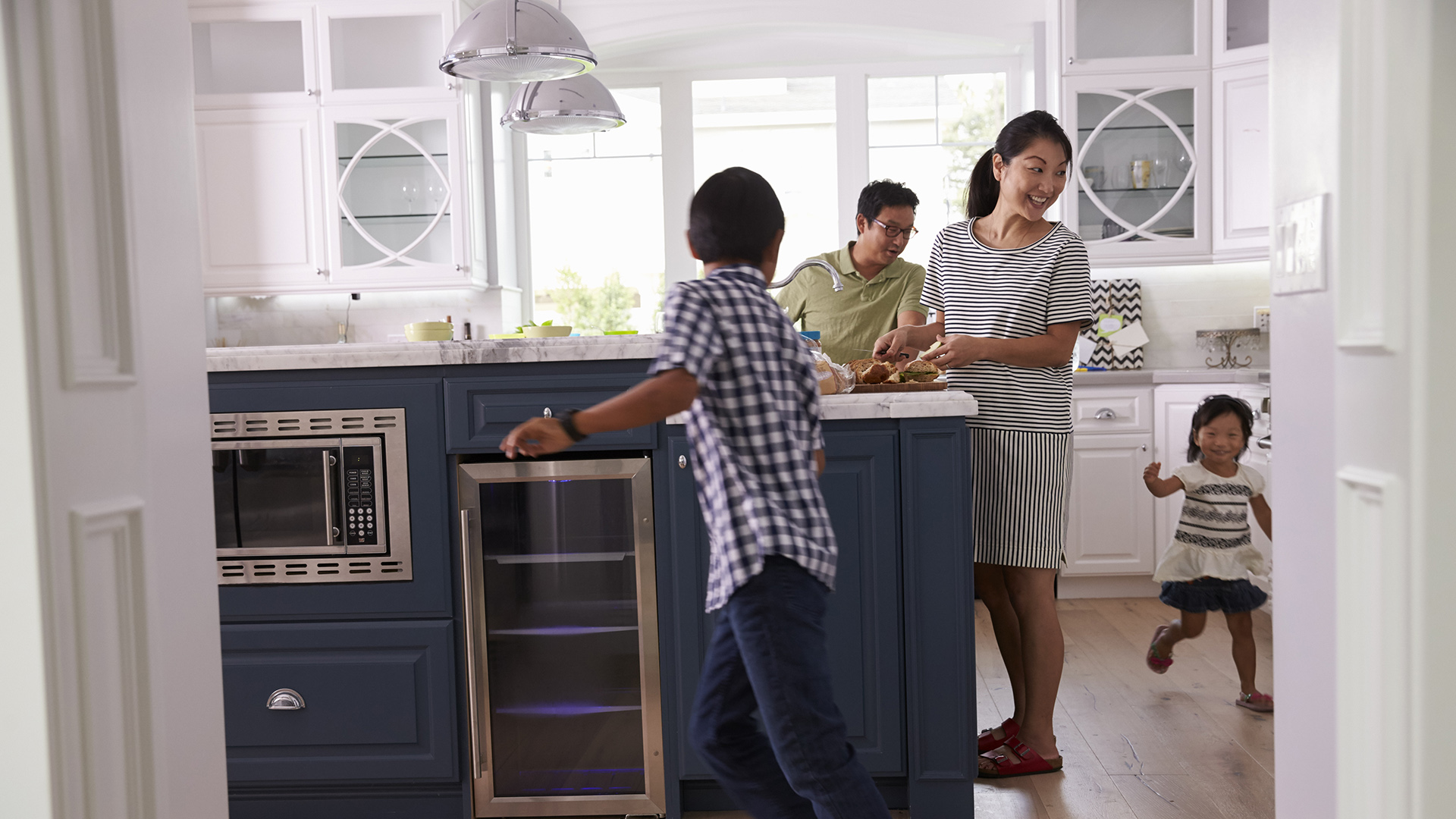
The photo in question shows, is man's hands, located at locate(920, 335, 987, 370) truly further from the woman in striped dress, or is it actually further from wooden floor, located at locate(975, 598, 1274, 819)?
wooden floor, located at locate(975, 598, 1274, 819)

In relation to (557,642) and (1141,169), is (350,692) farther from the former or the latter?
(1141,169)

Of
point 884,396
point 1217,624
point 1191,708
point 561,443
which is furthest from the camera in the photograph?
point 1217,624

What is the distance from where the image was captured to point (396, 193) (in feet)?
14.0

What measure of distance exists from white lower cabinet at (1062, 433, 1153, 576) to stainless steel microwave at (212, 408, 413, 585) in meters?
2.67

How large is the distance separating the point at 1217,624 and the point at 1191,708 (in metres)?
0.94

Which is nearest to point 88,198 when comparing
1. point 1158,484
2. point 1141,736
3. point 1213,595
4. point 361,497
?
point 361,497

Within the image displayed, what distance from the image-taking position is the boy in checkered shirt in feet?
4.36

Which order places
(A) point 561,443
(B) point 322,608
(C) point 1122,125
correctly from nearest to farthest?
1. (A) point 561,443
2. (B) point 322,608
3. (C) point 1122,125

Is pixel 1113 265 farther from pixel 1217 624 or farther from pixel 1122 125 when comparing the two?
pixel 1217 624

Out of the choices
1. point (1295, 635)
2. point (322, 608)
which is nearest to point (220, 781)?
point (322, 608)

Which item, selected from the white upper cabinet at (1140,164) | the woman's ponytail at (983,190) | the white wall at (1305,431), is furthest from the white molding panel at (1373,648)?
the white upper cabinet at (1140,164)

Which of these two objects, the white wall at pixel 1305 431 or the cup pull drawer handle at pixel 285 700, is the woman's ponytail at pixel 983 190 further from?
the cup pull drawer handle at pixel 285 700

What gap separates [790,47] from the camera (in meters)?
4.73

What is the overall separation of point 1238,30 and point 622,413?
379cm
